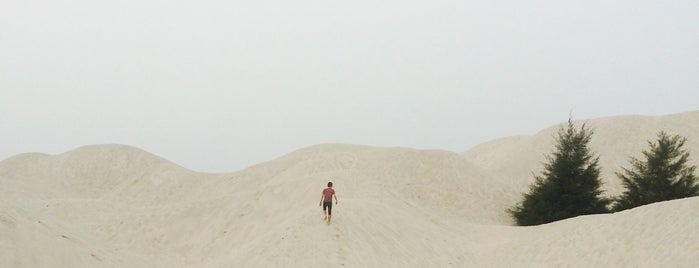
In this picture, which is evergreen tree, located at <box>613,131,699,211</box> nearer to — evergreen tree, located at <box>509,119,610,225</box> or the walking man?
evergreen tree, located at <box>509,119,610,225</box>

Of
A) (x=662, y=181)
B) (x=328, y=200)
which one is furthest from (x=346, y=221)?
(x=662, y=181)

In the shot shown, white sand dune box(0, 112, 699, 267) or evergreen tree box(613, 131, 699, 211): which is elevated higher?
evergreen tree box(613, 131, 699, 211)

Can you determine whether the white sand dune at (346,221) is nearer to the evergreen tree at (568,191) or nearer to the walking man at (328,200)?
the walking man at (328,200)

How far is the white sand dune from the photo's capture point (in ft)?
45.6

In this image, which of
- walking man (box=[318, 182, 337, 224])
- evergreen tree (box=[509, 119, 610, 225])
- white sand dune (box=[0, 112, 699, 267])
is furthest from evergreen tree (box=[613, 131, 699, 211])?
walking man (box=[318, 182, 337, 224])

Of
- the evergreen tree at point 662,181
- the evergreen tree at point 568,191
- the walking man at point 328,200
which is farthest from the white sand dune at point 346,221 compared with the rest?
the evergreen tree at point 662,181

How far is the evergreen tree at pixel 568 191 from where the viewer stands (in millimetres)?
25109

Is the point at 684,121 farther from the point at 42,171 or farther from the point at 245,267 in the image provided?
the point at 42,171

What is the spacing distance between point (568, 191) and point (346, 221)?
1495cm

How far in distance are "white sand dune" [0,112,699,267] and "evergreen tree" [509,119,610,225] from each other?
3.91 m

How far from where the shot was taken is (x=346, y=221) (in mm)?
17125

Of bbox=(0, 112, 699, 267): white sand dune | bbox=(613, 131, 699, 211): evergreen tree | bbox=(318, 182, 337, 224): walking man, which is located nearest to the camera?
bbox=(0, 112, 699, 267): white sand dune

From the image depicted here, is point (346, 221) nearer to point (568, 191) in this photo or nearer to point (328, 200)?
point (328, 200)

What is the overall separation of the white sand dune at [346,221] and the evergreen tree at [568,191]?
391cm
